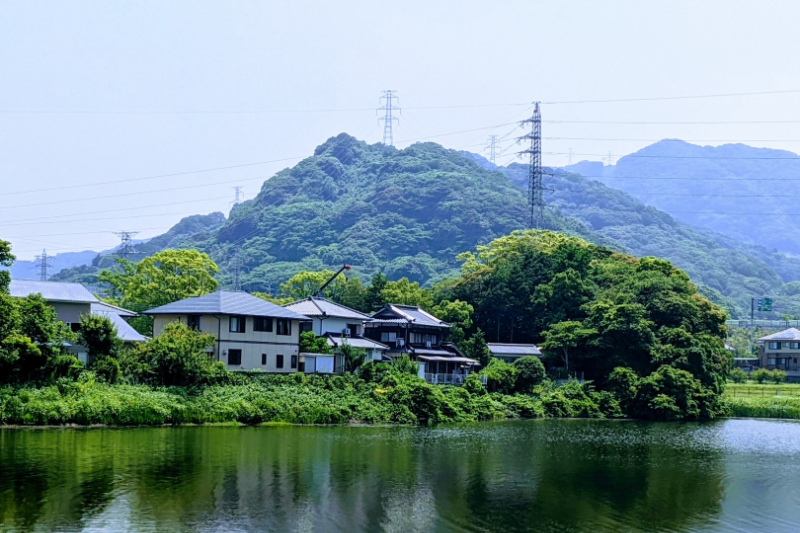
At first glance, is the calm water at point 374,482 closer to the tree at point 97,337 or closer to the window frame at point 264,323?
the tree at point 97,337

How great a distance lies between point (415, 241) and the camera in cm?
16162

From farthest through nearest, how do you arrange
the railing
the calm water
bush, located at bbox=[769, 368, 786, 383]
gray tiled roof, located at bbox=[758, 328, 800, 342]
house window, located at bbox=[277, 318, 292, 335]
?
gray tiled roof, located at bbox=[758, 328, 800, 342]
bush, located at bbox=[769, 368, 786, 383]
the railing
house window, located at bbox=[277, 318, 292, 335]
the calm water

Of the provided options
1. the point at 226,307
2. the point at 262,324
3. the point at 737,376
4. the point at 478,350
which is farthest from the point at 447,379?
the point at 737,376

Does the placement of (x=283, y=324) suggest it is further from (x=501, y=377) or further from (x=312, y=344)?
(x=501, y=377)

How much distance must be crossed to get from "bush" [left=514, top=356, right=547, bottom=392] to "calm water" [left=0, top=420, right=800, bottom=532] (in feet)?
55.6

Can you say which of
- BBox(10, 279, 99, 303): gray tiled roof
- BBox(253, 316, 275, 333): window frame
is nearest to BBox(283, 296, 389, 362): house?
BBox(253, 316, 275, 333): window frame

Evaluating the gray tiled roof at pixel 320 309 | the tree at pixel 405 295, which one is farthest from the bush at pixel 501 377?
the tree at pixel 405 295

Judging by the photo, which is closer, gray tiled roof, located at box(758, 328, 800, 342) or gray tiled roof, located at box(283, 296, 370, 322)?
gray tiled roof, located at box(283, 296, 370, 322)

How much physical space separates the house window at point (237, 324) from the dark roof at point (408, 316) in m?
15.0

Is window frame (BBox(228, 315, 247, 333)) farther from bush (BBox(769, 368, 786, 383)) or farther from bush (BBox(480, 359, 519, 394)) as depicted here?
bush (BBox(769, 368, 786, 383))

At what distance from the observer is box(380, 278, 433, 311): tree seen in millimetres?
70188

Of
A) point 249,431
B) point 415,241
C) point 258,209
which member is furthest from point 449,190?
point 249,431

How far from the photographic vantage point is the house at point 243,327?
4606 centimetres

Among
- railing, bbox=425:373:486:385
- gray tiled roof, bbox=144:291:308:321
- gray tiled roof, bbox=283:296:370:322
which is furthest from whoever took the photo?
gray tiled roof, bbox=283:296:370:322
